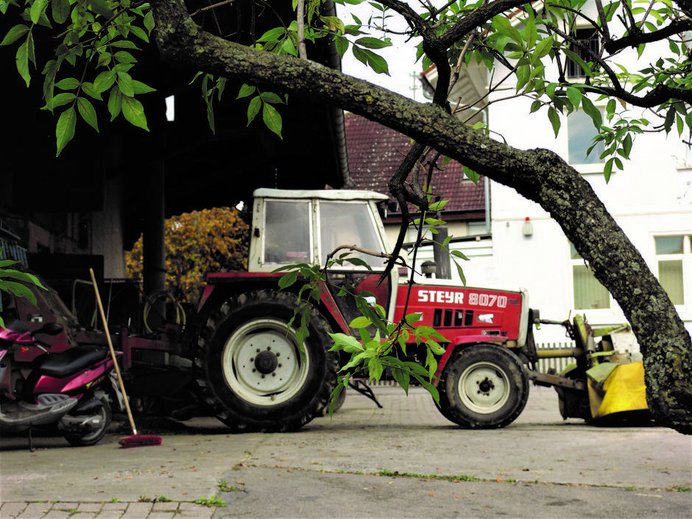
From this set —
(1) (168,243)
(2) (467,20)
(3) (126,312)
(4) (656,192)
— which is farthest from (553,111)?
(1) (168,243)

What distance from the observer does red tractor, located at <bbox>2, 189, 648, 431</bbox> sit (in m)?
10.0

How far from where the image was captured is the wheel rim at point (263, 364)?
33.2 ft

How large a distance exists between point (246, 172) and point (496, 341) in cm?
879

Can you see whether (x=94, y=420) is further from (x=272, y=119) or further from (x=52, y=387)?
(x=272, y=119)

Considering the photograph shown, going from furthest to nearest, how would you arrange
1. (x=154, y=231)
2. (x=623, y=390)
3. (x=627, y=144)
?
1. (x=154, y=231)
2. (x=623, y=390)
3. (x=627, y=144)

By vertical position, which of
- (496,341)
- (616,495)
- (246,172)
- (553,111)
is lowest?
(616,495)

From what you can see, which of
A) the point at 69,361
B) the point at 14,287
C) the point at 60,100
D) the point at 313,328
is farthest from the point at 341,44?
the point at 313,328

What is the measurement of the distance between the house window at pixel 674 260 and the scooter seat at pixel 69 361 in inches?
711

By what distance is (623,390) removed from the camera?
10.5 meters

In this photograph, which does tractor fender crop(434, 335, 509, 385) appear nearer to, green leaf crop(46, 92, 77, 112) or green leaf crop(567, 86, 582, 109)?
green leaf crop(567, 86, 582, 109)

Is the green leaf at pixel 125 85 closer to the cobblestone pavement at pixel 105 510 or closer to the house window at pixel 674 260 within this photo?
the cobblestone pavement at pixel 105 510

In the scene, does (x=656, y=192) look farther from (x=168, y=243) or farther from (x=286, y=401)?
(x=168, y=243)

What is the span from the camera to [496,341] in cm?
1095

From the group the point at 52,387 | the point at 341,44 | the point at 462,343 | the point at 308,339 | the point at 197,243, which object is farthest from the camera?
the point at 197,243
